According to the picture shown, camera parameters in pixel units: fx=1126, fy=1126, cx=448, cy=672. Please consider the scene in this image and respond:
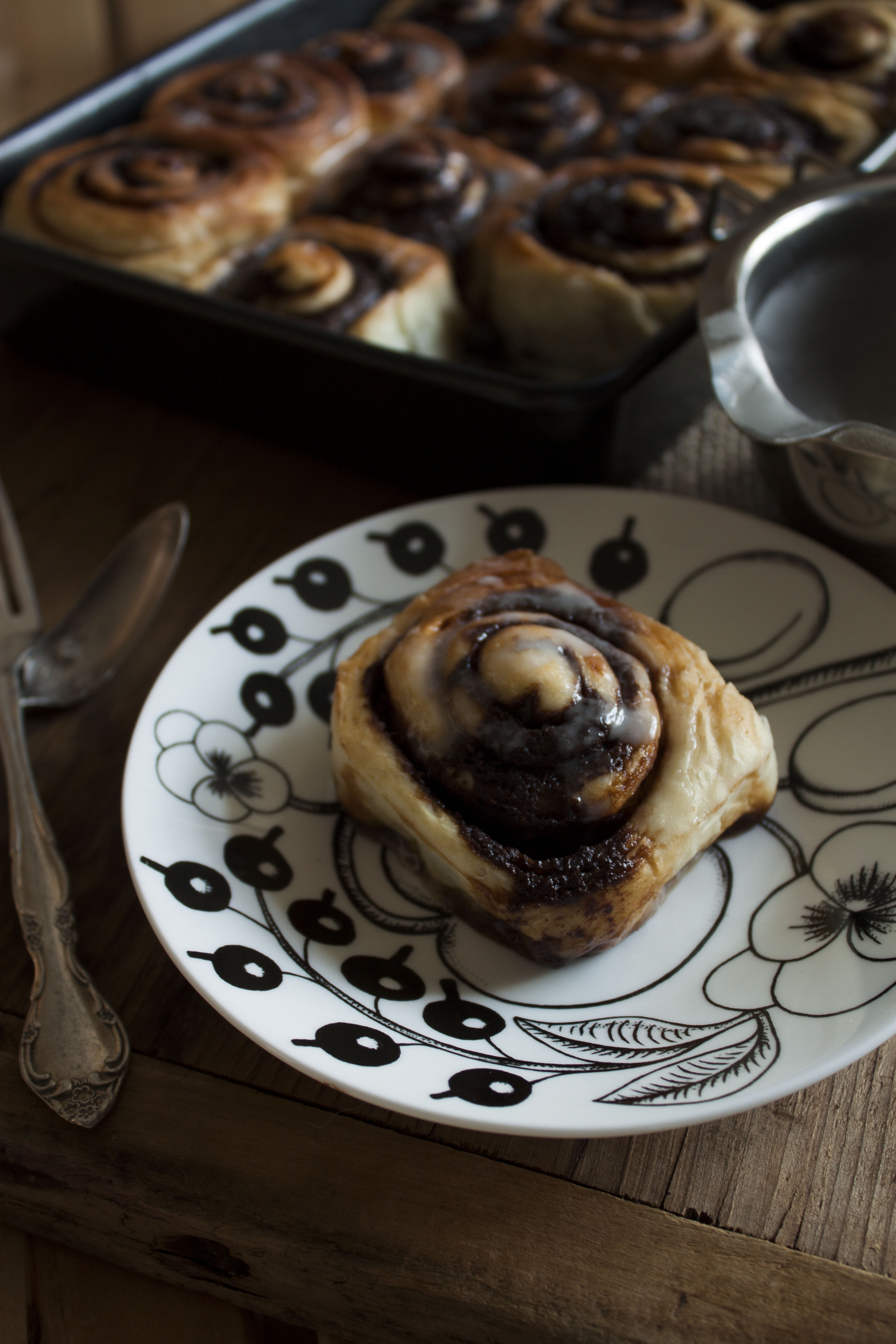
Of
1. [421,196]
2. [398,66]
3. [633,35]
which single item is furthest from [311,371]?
[633,35]

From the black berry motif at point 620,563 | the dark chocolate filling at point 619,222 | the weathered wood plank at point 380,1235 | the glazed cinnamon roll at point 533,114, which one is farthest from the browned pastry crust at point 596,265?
the weathered wood plank at point 380,1235

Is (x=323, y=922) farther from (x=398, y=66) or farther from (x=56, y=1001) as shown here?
(x=398, y=66)

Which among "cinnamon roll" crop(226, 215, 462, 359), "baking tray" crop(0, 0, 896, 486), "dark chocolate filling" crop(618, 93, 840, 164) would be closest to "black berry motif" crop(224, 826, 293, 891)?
"baking tray" crop(0, 0, 896, 486)

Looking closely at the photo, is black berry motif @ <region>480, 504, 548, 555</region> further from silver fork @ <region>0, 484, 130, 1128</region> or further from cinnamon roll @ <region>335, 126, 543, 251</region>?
cinnamon roll @ <region>335, 126, 543, 251</region>

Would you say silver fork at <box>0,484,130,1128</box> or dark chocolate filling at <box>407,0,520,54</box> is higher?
dark chocolate filling at <box>407,0,520,54</box>

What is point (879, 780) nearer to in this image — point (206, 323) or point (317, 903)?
point (317, 903)

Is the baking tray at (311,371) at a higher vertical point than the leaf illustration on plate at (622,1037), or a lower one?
higher

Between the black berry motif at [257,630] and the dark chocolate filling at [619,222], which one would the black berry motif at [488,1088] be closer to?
the black berry motif at [257,630]
